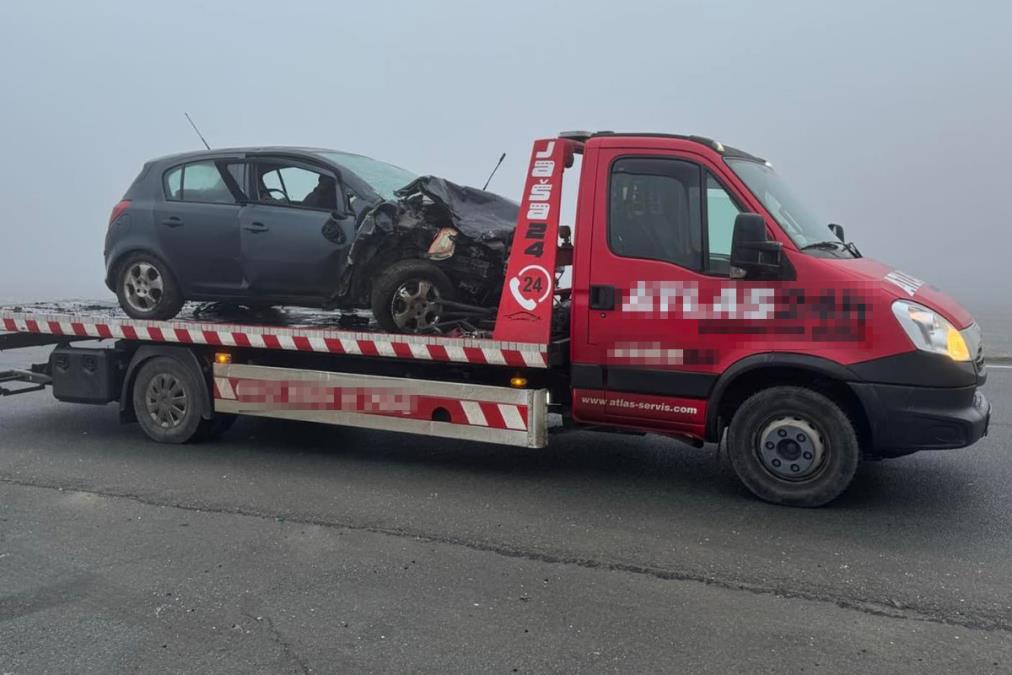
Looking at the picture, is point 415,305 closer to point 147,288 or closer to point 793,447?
point 147,288

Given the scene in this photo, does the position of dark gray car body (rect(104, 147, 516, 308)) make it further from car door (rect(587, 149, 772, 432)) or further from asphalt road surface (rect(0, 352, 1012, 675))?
asphalt road surface (rect(0, 352, 1012, 675))

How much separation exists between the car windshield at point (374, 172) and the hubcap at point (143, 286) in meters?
1.75

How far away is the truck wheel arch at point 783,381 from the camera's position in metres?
4.80

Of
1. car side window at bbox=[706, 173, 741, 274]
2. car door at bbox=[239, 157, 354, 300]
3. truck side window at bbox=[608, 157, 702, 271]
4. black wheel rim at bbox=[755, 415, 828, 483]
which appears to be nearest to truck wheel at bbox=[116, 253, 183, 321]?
car door at bbox=[239, 157, 354, 300]

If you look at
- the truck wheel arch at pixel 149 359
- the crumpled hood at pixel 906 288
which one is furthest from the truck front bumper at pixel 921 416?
the truck wheel arch at pixel 149 359

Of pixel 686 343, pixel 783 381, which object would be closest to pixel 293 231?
pixel 686 343

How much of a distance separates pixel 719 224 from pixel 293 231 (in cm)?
331

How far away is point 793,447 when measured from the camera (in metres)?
5.00

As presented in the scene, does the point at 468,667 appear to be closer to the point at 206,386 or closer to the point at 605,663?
the point at 605,663

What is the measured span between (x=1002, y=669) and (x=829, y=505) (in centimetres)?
188

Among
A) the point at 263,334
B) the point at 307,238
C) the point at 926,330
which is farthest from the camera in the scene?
the point at 307,238

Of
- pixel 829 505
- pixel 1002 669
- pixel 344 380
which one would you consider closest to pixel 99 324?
pixel 344 380

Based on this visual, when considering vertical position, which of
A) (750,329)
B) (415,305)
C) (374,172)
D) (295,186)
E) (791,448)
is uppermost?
(374,172)

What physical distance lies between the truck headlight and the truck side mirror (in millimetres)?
695
